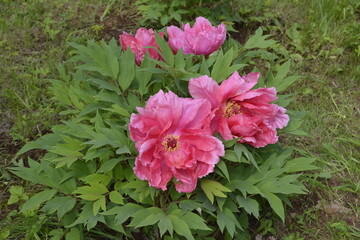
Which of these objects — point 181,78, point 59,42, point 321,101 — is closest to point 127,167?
point 181,78

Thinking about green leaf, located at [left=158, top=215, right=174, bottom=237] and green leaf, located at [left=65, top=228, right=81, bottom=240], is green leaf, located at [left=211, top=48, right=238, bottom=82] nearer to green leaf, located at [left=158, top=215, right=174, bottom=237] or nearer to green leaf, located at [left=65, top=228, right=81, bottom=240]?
green leaf, located at [left=158, top=215, right=174, bottom=237]

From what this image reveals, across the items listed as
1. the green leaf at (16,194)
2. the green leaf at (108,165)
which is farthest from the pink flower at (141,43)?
the green leaf at (16,194)

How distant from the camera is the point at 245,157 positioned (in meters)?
1.87

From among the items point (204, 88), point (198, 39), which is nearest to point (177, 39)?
point (198, 39)

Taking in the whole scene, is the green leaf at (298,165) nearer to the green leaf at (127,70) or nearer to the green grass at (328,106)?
the green grass at (328,106)

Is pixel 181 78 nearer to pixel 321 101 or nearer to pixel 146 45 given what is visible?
pixel 146 45

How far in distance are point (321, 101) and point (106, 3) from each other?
196 centimetres

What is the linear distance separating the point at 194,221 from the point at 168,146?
31 cm

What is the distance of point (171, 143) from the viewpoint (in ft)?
5.63

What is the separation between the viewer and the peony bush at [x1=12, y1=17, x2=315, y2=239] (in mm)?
1698

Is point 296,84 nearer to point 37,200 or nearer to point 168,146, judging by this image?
point 168,146

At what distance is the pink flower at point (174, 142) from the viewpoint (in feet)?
5.48

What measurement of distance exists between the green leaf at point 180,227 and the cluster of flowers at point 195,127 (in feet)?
0.38

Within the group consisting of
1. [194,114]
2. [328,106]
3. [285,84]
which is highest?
[194,114]
